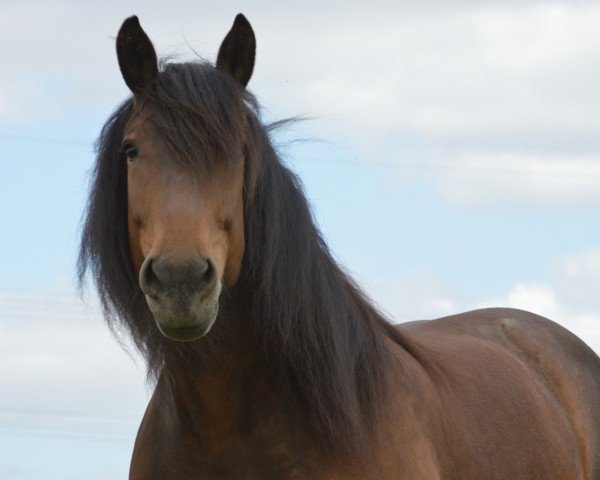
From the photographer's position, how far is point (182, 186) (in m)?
4.79

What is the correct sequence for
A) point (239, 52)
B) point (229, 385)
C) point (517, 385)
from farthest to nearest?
1. point (517, 385)
2. point (239, 52)
3. point (229, 385)

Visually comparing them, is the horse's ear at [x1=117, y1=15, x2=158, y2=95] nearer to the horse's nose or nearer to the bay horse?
the bay horse

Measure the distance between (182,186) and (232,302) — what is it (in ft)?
2.00

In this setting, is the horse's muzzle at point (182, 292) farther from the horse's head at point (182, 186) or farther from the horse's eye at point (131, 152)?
the horse's eye at point (131, 152)

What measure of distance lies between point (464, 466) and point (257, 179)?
6.62 ft

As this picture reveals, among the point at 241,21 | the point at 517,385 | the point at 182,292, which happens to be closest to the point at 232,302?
the point at 182,292

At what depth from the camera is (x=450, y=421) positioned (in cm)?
619

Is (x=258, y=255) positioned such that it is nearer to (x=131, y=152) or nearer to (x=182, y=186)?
(x=182, y=186)

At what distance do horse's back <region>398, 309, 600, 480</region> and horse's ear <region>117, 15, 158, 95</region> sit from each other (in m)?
2.17

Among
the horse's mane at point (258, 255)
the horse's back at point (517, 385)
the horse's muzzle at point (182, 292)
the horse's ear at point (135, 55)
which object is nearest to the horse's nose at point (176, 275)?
the horse's muzzle at point (182, 292)

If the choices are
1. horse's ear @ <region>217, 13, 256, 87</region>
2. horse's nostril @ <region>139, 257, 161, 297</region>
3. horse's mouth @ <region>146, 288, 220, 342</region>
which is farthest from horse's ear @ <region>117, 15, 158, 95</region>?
horse's mouth @ <region>146, 288, 220, 342</region>

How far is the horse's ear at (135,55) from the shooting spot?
5.24m

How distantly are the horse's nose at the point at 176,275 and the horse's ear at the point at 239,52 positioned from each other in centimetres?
113

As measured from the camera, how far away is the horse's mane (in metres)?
5.10
